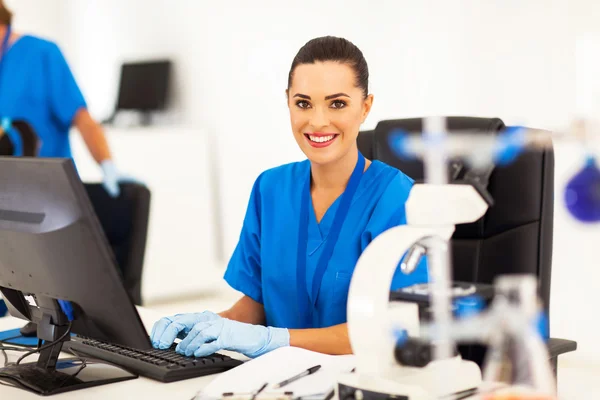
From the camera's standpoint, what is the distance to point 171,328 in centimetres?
137

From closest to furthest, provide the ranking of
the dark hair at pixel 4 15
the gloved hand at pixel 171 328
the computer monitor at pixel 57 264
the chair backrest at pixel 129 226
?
the computer monitor at pixel 57 264, the gloved hand at pixel 171 328, the chair backrest at pixel 129 226, the dark hair at pixel 4 15

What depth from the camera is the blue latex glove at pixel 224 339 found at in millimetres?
1314

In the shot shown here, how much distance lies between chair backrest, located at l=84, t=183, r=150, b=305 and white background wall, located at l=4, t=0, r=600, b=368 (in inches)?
45.1

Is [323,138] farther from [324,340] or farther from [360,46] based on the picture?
[360,46]

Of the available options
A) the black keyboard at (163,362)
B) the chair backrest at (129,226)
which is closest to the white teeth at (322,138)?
the black keyboard at (163,362)

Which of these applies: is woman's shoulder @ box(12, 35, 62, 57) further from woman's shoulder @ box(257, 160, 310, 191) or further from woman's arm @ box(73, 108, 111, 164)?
woman's shoulder @ box(257, 160, 310, 191)

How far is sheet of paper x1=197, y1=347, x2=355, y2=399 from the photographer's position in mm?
1139

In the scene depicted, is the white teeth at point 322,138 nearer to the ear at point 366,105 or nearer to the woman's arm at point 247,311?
the ear at point 366,105

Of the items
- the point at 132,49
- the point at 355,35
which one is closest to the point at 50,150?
the point at 355,35

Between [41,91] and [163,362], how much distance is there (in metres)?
2.05

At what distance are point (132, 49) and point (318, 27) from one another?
1911 millimetres

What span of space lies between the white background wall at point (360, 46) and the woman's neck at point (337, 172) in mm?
665

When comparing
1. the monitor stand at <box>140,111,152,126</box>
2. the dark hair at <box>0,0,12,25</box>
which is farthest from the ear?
the monitor stand at <box>140,111,152,126</box>

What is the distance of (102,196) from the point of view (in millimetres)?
2285
